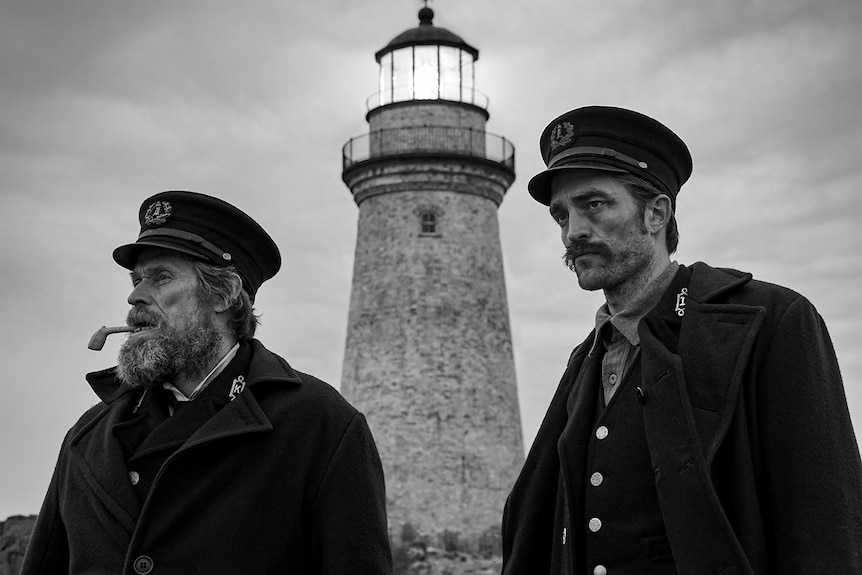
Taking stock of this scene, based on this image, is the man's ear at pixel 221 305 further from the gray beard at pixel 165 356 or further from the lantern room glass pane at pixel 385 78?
the lantern room glass pane at pixel 385 78

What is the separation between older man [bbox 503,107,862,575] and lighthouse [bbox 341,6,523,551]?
2581 centimetres

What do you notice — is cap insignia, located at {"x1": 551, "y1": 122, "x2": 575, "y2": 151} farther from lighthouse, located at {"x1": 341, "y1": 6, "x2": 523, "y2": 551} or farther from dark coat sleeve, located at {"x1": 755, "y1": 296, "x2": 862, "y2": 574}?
lighthouse, located at {"x1": 341, "y1": 6, "x2": 523, "y2": 551}

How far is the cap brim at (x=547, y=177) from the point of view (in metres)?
5.45

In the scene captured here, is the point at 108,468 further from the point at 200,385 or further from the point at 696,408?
the point at 696,408

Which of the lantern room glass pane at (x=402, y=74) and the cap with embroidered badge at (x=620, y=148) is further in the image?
the lantern room glass pane at (x=402, y=74)

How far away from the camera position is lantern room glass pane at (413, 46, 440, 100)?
114 ft

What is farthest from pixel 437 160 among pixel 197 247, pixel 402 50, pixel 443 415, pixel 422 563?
pixel 197 247

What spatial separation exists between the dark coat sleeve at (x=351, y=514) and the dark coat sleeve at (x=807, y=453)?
5.62 ft

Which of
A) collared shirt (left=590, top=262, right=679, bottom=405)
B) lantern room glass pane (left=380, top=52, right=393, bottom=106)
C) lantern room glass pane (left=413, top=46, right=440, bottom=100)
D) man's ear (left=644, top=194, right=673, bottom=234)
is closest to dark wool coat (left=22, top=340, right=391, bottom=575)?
collared shirt (left=590, top=262, right=679, bottom=405)

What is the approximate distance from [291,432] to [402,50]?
29.9 meters

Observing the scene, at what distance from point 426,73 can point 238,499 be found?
2963cm

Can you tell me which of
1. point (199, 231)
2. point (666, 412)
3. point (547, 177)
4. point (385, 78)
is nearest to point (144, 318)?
point (199, 231)

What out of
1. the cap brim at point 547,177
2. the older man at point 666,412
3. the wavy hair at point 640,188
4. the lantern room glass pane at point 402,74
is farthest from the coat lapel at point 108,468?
the lantern room glass pane at point 402,74

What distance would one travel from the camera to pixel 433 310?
3266cm
